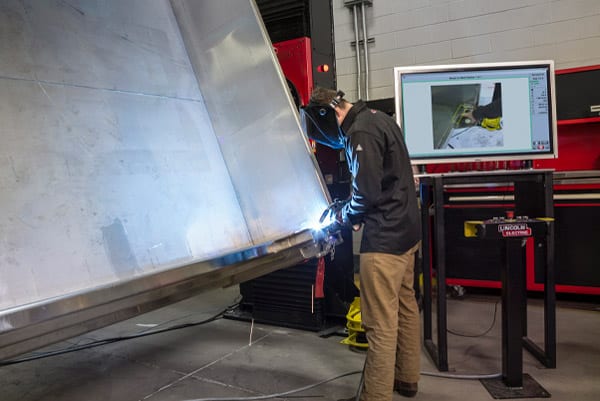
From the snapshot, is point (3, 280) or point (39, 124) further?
point (39, 124)

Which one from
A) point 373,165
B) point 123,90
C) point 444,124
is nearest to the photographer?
point 123,90

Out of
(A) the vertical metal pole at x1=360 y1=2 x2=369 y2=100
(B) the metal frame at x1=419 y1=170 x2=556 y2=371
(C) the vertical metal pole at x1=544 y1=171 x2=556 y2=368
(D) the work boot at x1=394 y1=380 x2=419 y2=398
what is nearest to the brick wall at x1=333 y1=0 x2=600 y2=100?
(A) the vertical metal pole at x1=360 y1=2 x2=369 y2=100

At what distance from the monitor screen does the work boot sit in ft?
3.51

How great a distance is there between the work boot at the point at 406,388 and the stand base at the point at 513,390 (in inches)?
13.2

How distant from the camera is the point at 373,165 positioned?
5.71ft

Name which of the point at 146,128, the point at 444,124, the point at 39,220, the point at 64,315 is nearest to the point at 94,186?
the point at 39,220

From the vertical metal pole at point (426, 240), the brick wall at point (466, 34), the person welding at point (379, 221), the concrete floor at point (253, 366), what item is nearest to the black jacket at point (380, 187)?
the person welding at point (379, 221)

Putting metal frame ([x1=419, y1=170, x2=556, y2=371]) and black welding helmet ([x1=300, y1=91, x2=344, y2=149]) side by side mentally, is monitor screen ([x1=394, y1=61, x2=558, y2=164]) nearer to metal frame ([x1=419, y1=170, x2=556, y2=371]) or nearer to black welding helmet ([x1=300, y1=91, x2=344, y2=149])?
metal frame ([x1=419, y1=170, x2=556, y2=371])

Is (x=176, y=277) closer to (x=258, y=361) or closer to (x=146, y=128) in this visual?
(x=146, y=128)

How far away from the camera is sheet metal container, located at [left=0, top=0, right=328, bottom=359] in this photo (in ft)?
3.19

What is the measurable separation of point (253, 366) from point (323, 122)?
1349mm

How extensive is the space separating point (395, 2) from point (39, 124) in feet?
12.5

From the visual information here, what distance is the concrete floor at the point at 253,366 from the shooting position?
2.04m

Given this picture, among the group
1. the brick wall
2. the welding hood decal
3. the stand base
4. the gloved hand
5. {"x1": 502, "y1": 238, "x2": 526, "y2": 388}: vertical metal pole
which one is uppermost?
the brick wall
